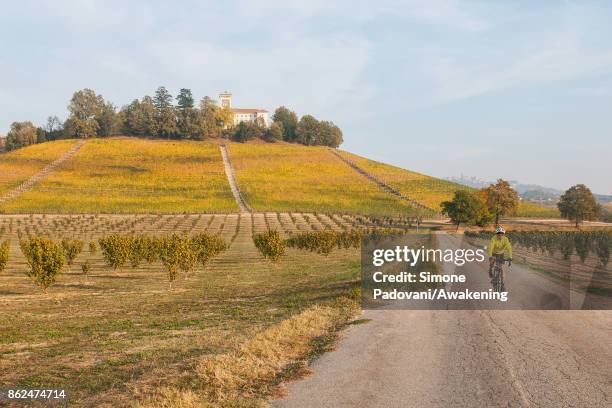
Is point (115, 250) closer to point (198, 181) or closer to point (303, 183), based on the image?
point (198, 181)

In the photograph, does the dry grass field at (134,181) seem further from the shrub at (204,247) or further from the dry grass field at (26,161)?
the shrub at (204,247)

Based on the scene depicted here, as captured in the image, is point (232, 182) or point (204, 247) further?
point (232, 182)

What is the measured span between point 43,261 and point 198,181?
118 m

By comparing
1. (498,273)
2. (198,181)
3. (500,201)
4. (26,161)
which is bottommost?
(498,273)

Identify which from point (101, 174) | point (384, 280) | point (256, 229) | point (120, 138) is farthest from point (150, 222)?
point (120, 138)

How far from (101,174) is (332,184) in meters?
64.1

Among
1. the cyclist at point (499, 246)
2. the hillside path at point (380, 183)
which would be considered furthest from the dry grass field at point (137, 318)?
the hillside path at point (380, 183)

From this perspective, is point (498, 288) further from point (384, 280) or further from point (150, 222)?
point (150, 222)

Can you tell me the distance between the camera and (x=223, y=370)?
1258 cm

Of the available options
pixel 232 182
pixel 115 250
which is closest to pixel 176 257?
pixel 115 250

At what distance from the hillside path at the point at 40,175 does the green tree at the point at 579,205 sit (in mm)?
115171

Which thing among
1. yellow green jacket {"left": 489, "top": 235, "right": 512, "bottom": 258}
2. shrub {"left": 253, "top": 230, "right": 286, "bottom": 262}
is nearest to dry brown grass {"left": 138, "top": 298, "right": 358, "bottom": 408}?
yellow green jacket {"left": 489, "top": 235, "right": 512, "bottom": 258}

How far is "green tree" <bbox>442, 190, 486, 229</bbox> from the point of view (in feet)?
304

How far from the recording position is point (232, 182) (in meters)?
148
